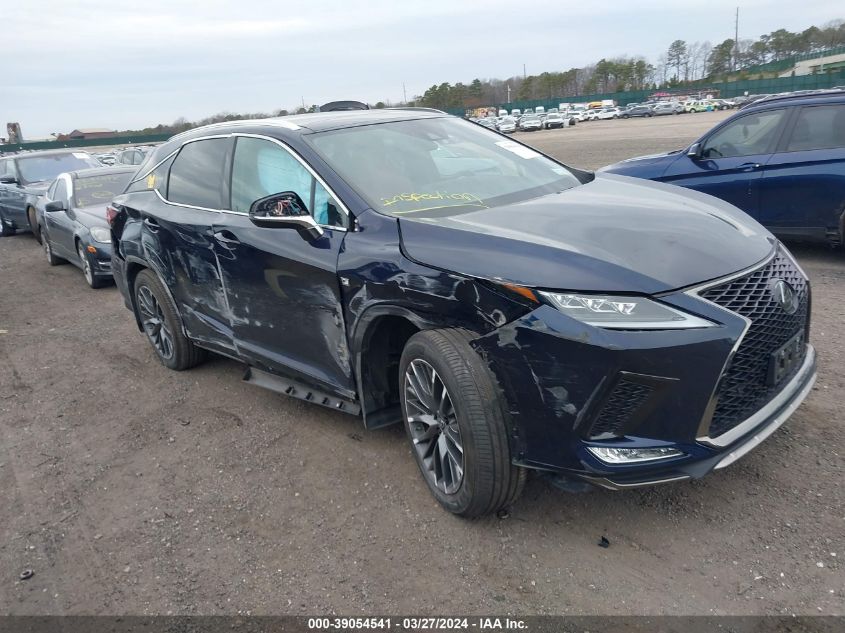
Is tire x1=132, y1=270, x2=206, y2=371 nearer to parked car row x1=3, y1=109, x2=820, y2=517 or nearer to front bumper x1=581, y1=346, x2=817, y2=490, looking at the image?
parked car row x1=3, y1=109, x2=820, y2=517

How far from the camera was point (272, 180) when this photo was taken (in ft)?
13.5

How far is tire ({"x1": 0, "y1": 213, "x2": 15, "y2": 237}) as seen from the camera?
14543mm

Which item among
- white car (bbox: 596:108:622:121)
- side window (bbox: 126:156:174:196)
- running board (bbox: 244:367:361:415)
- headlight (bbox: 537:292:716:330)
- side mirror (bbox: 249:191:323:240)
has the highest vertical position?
side window (bbox: 126:156:174:196)

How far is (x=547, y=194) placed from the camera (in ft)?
12.6

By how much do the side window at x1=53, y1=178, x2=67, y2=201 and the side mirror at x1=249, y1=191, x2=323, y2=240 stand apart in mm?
7731

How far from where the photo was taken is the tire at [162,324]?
5.32 m

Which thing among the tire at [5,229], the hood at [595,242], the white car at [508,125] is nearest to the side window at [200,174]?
the hood at [595,242]

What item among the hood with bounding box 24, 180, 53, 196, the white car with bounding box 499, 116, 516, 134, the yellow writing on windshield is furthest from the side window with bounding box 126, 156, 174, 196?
the white car with bounding box 499, 116, 516, 134

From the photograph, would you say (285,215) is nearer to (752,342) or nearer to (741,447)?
(752,342)

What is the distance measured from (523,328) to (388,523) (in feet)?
4.15

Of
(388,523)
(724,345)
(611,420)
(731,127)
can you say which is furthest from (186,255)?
(731,127)

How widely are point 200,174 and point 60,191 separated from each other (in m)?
6.77

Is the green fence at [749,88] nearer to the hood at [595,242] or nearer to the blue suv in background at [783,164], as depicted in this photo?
the blue suv in background at [783,164]

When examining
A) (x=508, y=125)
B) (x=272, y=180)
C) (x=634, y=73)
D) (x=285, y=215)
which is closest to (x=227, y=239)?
(x=272, y=180)
